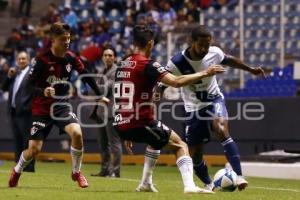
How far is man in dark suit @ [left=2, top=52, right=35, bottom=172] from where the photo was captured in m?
19.2

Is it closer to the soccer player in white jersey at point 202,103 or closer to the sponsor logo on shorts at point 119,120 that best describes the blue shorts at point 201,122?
the soccer player in white jersey at point 202,103

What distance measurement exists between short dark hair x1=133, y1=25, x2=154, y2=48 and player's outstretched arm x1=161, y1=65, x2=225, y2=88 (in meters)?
0.57

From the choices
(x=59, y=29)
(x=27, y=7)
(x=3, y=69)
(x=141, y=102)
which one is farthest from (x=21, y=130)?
(x=27, y=7)

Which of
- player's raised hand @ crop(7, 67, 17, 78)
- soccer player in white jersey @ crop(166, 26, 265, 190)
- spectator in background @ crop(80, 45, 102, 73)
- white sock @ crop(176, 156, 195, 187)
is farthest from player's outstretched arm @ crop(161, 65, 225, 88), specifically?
spectator in background @ crop(80, 45, 102, 73)

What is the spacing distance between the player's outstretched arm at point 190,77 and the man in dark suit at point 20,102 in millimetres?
7845

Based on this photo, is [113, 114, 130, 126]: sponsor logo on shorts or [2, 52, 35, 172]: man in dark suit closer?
[113, 114, 130, 126]: sponsor logo on shorts

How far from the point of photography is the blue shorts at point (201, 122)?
13406 millimetres

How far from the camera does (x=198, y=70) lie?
13.4 meters

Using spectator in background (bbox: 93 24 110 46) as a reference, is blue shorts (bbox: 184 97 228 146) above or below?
below

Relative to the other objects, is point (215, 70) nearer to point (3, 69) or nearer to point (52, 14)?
point (3, 69)

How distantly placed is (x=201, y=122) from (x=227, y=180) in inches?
43.1

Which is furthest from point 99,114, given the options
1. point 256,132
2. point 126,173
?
point 256,132

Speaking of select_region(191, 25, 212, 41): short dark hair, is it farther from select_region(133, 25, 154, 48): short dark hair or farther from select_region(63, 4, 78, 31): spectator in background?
select_region(63, 4, 78, 31): spectator in background

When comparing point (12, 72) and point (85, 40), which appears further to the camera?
point (85, 40)
